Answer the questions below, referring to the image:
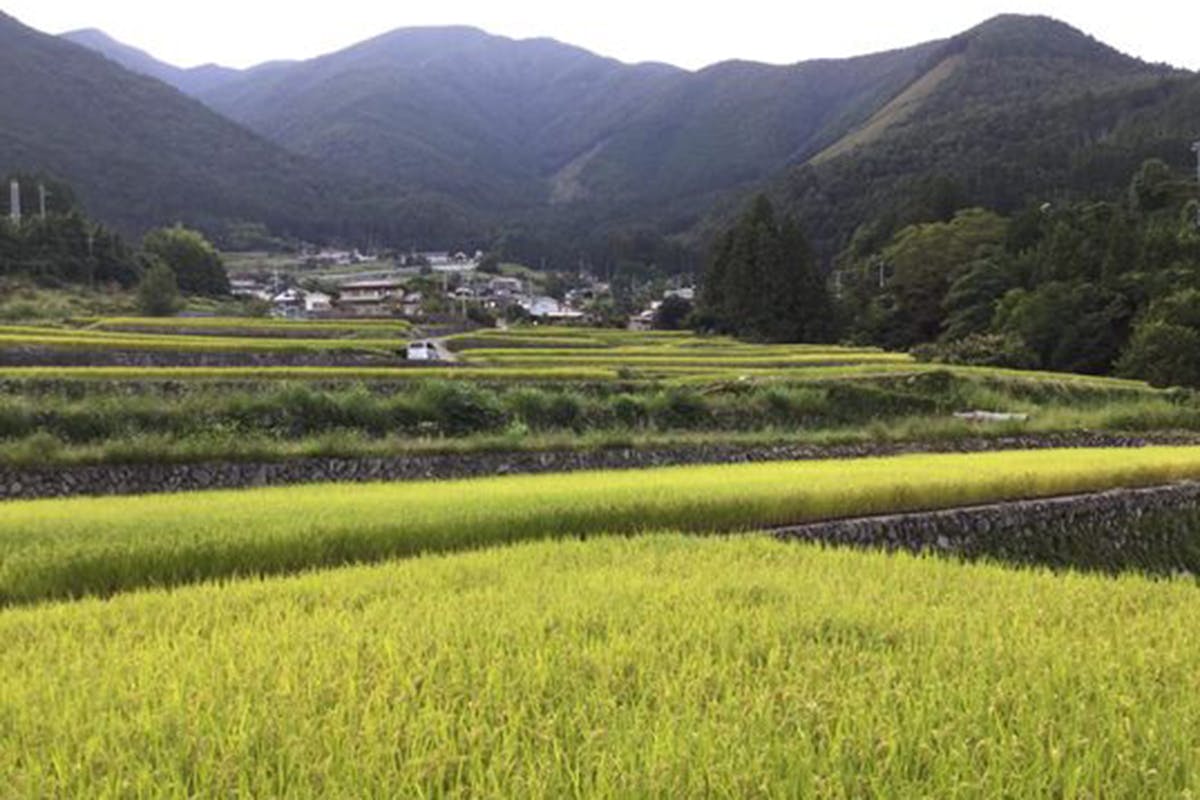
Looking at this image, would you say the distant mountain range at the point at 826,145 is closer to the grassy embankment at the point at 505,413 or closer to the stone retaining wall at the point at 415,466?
the grassy embankment at the point at 505,413

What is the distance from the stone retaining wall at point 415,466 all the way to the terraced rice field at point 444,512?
239 cm

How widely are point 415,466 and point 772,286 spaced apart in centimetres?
4316

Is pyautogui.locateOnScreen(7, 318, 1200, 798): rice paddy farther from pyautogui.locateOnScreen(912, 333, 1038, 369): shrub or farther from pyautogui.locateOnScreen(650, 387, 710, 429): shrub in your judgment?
Answer: pyautogui.locateOnScreen(912, 333, 1038, 369): shrub

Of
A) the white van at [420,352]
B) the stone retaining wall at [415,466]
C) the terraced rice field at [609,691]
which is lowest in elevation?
the stone retaining wall at [415,466]

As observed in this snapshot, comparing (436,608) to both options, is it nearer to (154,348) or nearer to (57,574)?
(57,574)

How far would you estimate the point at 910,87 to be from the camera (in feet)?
598

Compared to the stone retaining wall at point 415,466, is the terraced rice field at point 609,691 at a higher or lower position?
higher

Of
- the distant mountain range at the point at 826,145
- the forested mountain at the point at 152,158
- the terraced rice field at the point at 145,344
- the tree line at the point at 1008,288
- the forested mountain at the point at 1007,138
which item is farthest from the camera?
the forested mountain at the point at 152,158

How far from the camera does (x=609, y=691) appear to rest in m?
4.02

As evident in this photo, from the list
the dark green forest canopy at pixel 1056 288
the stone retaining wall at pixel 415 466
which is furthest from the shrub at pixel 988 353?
the stone retaining wall at pixel 415 466

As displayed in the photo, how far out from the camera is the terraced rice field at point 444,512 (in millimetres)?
8117

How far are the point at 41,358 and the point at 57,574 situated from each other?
74.1 ft

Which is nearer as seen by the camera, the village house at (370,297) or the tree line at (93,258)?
the tree line at (93,258)

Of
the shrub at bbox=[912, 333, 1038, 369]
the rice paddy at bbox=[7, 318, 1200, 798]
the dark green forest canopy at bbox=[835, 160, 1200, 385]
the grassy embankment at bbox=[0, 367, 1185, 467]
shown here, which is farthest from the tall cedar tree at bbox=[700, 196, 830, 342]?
the rice paddy at bbox=[7, 318, 1200, 798]
